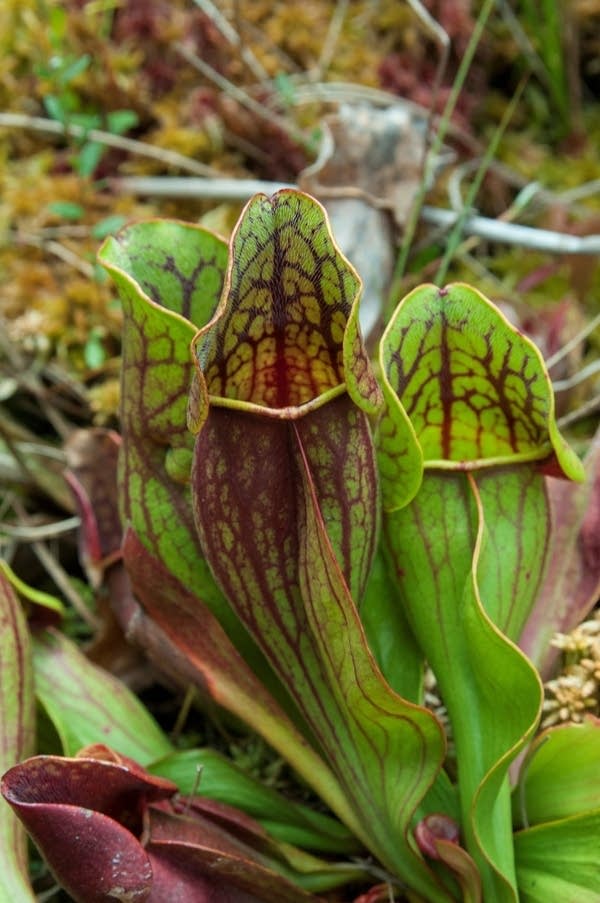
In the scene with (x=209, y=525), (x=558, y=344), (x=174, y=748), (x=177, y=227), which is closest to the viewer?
(x=209, y=525)

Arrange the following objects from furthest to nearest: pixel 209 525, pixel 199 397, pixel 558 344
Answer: pixel 558 344 < pixel 209 525 < pixel 199 397

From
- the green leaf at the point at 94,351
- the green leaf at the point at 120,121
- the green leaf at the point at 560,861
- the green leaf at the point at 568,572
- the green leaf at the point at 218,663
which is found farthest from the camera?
the green leaf at the point at 120,121

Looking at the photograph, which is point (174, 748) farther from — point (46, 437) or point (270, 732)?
point (46, 437)

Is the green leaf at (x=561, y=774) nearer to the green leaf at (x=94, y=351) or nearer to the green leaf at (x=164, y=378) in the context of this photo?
the green leaf at (x=164, y=378)

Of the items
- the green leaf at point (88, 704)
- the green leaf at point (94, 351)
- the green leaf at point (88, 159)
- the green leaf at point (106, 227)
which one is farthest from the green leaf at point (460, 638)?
the green leaf at point (88, 159)

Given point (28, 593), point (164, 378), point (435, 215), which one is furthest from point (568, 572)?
point (435, 215)

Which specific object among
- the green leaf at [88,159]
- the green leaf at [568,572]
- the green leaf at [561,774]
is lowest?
the green leaf at [561,774]

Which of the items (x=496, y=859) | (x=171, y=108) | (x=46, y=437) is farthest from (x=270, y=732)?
(x=171, y=108)

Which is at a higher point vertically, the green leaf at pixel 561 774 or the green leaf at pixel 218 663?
the green leaf at pixel 218 663
